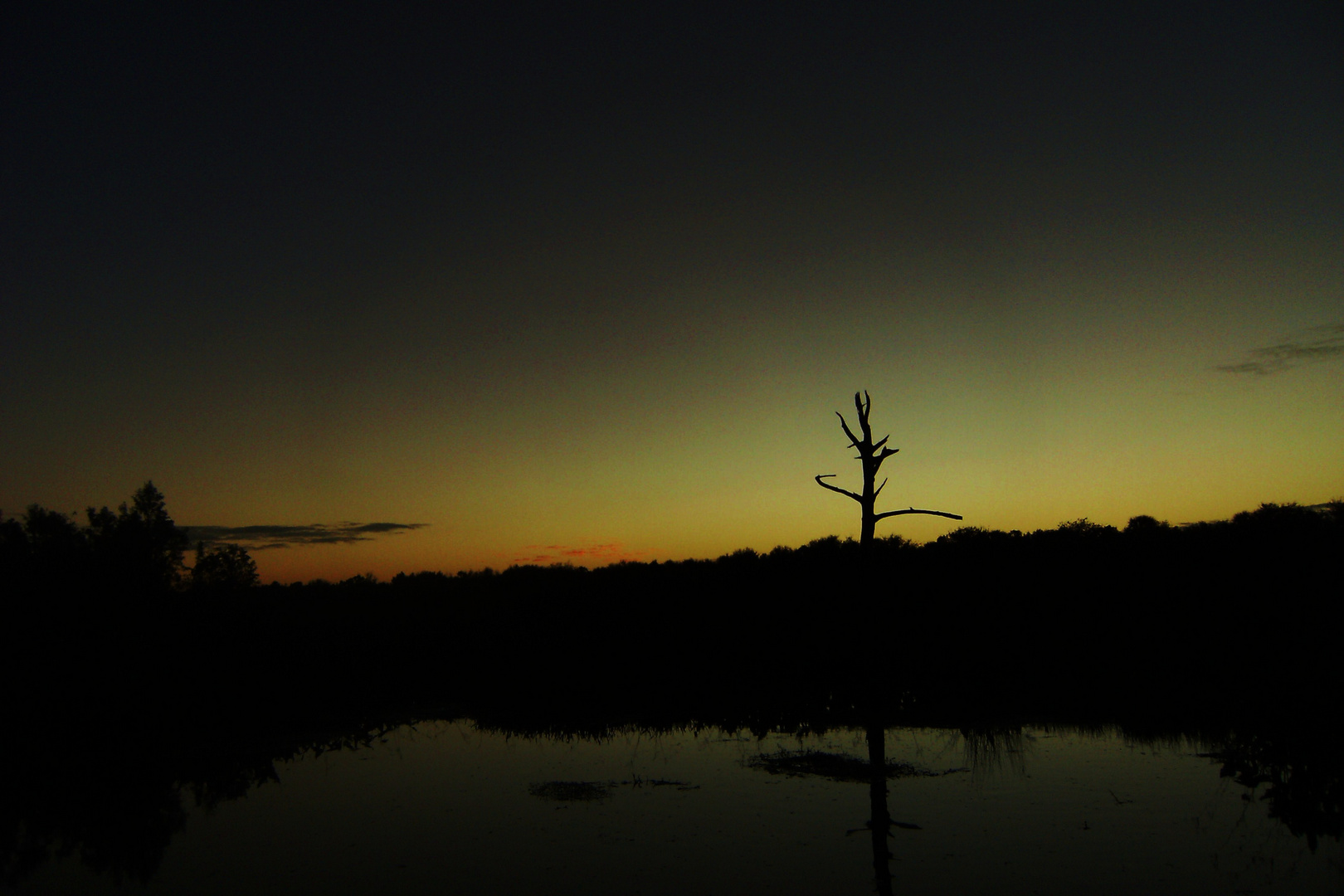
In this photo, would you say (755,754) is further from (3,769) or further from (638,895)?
(3,769)

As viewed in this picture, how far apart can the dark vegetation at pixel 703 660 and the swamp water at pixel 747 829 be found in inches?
38.9

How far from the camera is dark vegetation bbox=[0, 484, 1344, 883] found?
Answer: 1748 cm

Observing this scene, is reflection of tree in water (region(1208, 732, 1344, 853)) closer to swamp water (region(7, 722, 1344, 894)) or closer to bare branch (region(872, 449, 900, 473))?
swamp water (region(7, 722, 1344, 894))

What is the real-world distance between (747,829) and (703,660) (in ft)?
58.4

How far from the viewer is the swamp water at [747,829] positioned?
415 inches

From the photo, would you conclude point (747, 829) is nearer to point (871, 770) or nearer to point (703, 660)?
point (871, 770)

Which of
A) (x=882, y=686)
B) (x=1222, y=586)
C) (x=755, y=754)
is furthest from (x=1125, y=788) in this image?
(x=1222, y=586)

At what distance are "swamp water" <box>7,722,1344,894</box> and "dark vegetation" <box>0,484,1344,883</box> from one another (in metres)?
0.99

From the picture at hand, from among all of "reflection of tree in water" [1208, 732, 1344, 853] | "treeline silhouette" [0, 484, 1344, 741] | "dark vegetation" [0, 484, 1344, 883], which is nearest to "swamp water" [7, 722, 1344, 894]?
"reflection of tree in water" [1208, 732, 1344, 853]

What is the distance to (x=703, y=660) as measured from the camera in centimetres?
3041

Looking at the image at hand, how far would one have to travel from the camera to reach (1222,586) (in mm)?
32000

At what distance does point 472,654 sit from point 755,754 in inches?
728

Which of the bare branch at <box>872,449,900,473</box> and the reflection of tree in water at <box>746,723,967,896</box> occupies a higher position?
the bare branch at <box>872,449,900,473</box>

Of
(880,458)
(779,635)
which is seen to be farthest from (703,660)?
(880,458)
